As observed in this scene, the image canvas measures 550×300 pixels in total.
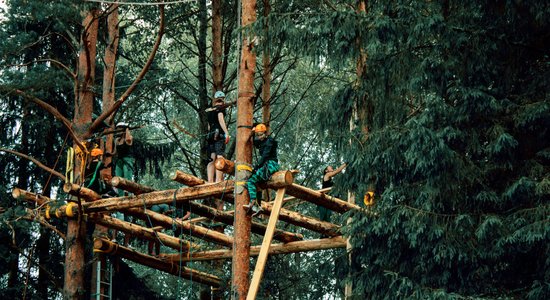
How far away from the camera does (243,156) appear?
12.8 meters

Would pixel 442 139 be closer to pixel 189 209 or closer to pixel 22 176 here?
pixel 189 209

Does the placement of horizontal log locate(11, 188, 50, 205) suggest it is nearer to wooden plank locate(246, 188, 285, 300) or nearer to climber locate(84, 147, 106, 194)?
climber locate(84, 147, 106, 194)

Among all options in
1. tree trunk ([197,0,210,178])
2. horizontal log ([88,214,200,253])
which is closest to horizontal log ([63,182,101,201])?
horizontal log ([88,214,200,253])

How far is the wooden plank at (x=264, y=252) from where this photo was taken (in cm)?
1198

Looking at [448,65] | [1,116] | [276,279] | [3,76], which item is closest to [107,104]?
[3,76]

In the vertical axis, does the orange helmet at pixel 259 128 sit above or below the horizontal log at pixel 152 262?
above

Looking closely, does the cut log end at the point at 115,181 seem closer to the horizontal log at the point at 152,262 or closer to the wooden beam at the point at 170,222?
the wooden beam at the point at 170,222

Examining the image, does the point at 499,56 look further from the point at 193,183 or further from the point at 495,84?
the point at 193,183

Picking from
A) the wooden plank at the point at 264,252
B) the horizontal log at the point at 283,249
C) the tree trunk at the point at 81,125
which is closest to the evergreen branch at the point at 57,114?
the tree trunk at the point at 81,125

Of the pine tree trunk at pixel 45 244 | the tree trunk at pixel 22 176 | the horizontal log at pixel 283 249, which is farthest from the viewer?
the pine tree trunk at pixel 45 244

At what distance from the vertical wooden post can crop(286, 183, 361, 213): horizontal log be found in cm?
75

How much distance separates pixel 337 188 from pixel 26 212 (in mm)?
5762

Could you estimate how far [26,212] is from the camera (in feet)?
53.6

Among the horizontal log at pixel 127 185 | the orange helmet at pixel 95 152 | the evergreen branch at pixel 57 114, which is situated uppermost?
the evergreen branch at pixel 57 114
